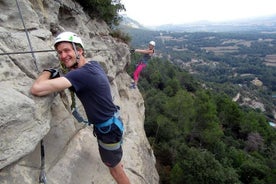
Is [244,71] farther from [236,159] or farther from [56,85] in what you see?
[56,85]

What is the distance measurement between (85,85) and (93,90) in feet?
0.52

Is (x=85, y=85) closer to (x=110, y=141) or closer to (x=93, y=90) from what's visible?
(x=93, y=90)

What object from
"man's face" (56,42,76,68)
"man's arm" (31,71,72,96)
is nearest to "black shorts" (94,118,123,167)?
"man's arm" (31,71,72,96)

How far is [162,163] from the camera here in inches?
1160

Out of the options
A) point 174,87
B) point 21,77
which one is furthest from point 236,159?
point 21,77

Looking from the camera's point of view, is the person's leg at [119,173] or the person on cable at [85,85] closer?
the person on cable at [85,85]

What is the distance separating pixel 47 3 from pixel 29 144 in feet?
24.4

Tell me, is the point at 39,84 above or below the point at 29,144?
above

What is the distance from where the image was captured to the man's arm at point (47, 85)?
4555mm

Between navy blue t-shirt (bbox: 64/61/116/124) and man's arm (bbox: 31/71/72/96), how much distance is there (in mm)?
100

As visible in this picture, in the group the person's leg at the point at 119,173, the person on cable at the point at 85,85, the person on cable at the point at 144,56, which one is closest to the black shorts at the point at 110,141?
the person on cable at the point at 85,85

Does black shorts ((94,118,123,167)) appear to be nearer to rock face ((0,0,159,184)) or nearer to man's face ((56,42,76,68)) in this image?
rock face ((0,0,159,184))

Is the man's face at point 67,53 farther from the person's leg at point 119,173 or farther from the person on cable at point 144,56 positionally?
the person on cable at point 144,56

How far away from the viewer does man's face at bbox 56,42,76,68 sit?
194 inches
